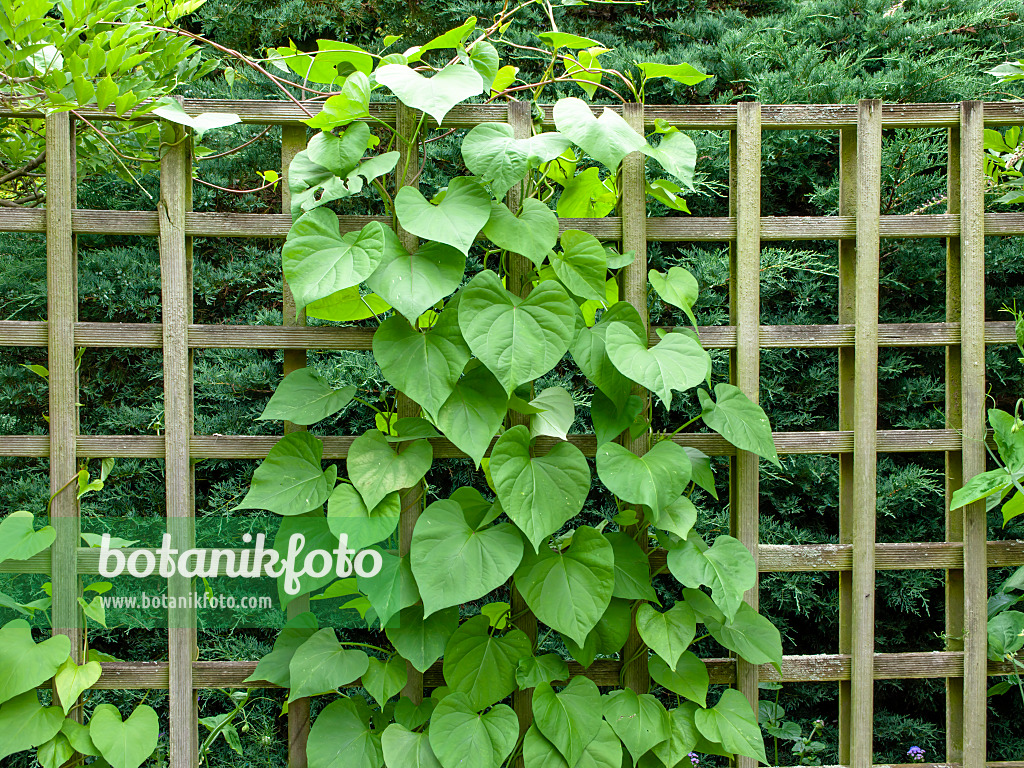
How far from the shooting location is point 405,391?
1297mm

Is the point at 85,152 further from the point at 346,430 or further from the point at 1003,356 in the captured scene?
the point at 1003,356

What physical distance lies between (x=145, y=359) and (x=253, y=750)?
1.46m

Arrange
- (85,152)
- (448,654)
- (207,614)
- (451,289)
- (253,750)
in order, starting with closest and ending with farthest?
(451,289)
(448,654)
(85,152)
(207,614)
(253,750)

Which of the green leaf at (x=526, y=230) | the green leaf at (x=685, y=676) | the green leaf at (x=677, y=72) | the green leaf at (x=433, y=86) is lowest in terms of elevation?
the green leaf at (x=685, y=676)

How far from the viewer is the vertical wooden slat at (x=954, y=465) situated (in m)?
1.58

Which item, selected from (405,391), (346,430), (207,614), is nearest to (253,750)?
(207,614)

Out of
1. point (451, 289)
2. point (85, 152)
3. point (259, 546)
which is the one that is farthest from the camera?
point (85, 152)

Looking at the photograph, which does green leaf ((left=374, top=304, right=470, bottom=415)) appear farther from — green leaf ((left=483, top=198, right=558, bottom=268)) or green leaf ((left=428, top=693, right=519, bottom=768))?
green leaf ((left=428, top=693, right=519, bottom=768))

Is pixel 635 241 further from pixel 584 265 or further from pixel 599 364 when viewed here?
pixel 599 364

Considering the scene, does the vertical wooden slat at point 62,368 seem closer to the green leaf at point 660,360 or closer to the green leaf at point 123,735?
the green leaf at point 123,735

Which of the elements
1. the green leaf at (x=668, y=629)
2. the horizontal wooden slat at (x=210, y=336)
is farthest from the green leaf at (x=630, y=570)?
the horizontal wooden slat at (x=210, y=336)

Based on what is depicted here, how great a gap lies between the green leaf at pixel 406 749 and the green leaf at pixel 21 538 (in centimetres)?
84

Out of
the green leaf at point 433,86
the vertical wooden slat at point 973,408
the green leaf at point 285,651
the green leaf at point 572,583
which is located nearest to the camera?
the green leaf at point 433,86

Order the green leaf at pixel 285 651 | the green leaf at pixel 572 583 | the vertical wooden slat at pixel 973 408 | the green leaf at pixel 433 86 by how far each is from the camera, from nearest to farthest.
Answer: the green leaf at pixel 433 86, the green leaf at pixel 572 583, the green leaf at pixel 285 651, the vertical wooden slat at pixel 973 408
